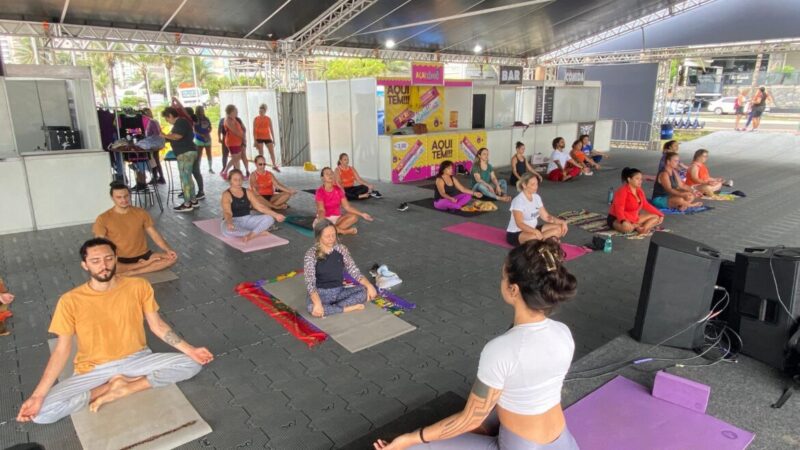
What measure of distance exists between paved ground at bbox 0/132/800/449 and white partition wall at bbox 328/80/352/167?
140 inches

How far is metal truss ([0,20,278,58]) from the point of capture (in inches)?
390

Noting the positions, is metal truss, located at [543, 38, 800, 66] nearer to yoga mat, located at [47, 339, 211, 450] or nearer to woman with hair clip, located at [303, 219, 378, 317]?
woman with hair clip, located at [303, 219, 378, 317]

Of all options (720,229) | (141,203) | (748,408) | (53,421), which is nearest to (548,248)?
(748,408)

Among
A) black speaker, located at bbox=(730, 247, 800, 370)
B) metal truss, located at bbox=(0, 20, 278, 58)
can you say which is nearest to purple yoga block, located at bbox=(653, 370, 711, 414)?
black speaker, located at bbox=(730, 247, 800, 370)

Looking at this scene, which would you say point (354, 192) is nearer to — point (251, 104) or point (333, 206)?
point (333, 206)

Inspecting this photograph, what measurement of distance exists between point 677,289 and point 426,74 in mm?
8404

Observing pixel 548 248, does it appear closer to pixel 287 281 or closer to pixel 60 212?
pixel 287 281

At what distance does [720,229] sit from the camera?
708cm

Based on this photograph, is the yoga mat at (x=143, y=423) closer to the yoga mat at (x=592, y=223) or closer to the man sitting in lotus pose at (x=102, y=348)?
the man sitting in lotus pose at (x=102, y=348)

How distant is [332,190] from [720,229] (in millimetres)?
5528

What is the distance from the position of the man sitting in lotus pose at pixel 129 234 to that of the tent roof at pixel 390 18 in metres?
6.90

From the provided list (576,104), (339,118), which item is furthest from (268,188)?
(576,104)

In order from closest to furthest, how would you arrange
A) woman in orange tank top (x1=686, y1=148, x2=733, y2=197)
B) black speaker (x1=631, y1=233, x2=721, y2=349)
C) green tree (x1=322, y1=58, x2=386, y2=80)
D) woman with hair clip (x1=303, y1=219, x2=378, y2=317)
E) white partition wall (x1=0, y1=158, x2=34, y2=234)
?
black speaker (x1=631, y1=233, x2=721, y2=349), woman with hair clip (x1=303, y1=219, x2=378, y2=317), white partition wall (x1=0, y1=158, x2=34, y2=234), woman in orange tank top (x1=686, y1=148, x2=733, y2=197), green tree (x1=322, y1=58, x2=386, y2=80)

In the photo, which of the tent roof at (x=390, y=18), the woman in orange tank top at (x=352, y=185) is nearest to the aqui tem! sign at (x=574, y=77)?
the tent roof at (x=390, y=18)
